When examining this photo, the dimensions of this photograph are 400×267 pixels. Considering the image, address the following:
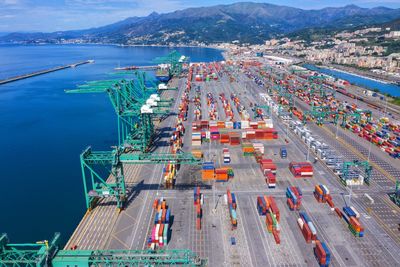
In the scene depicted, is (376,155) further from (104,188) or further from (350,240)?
(104,188)

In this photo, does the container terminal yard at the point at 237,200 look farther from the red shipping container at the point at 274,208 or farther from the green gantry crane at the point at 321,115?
the green gantry crane at the point at 321,115

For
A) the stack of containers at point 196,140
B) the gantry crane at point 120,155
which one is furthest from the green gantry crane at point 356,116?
the gantry crane at point 120,155

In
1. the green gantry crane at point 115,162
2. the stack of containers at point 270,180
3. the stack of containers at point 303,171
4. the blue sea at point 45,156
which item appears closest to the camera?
the green gantry crane at point 115,162

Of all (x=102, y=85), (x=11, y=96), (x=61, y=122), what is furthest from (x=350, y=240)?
(x=11, y=96)

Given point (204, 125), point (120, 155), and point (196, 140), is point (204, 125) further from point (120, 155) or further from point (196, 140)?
point (120, 155)

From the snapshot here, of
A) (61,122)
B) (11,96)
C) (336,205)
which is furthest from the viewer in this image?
(11,96)

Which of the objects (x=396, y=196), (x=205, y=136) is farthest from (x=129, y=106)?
(x=396, y=196)
